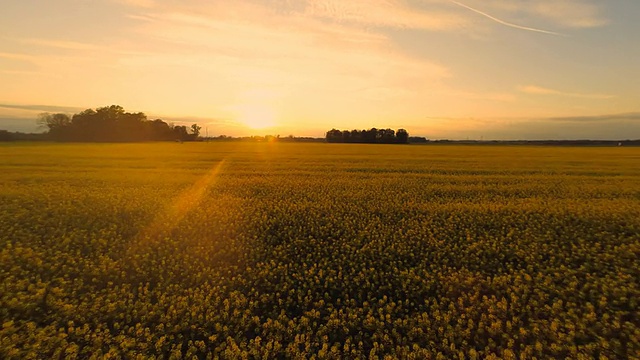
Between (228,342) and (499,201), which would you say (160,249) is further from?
(499,201)

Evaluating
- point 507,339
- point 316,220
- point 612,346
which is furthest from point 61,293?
point 612,346

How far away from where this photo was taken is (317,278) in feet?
39.6

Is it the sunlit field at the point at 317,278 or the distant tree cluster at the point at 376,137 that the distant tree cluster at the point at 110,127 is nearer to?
the distant tree cluster at the point at 376,137

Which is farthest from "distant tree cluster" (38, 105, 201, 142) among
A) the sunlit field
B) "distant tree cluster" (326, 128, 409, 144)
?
the sunlit field

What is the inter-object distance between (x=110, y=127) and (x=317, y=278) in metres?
142

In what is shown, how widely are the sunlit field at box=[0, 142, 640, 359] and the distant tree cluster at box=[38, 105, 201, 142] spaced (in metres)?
121

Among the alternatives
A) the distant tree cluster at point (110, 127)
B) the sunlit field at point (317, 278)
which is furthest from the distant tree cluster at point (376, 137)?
the sunlit field at point (317, 278)

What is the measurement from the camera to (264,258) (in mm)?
13938

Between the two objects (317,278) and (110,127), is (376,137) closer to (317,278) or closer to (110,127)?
(110,127)

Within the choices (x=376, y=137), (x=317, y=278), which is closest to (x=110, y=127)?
(x=376, y=137)

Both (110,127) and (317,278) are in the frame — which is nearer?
(317,278)

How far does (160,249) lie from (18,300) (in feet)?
15.5

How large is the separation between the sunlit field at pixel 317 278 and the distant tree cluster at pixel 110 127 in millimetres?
121155

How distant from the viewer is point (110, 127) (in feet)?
427
